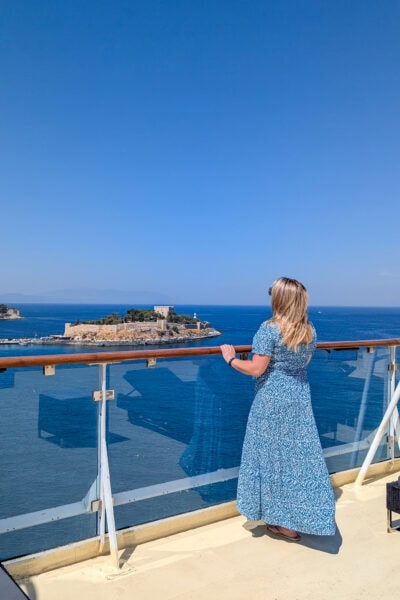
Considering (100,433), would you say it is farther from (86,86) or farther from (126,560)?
(86,86)

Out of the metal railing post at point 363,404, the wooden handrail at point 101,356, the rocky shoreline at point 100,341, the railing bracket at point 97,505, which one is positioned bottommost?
the rocky shoreline at point 100,341

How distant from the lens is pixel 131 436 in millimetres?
2320

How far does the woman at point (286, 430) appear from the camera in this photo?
2102 millimetres

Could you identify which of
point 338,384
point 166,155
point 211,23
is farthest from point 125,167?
point 338,384

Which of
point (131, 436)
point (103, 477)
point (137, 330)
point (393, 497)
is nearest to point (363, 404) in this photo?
point (393, 497)

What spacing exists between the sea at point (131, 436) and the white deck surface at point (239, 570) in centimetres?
18

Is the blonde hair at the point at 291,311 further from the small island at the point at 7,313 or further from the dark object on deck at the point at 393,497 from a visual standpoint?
the small island at the point at 7,313

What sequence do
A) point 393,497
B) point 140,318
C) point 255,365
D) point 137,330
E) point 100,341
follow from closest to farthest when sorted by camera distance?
point 255,365 → point 393,497 → point 100,341 → point 137,330 → point 140,318

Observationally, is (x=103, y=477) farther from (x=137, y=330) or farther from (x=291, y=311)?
(x=137, y=330)

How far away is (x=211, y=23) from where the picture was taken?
11.3 meters

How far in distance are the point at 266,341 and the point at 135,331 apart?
66540mm

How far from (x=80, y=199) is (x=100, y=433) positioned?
3508cm

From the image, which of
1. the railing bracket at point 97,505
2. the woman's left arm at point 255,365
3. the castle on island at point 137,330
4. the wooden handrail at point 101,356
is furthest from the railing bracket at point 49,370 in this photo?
the castle on island at point 137,330

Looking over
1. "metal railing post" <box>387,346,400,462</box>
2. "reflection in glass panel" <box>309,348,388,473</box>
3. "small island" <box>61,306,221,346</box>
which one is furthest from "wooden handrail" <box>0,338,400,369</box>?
"small island" <box>61,306,221,346</box>
